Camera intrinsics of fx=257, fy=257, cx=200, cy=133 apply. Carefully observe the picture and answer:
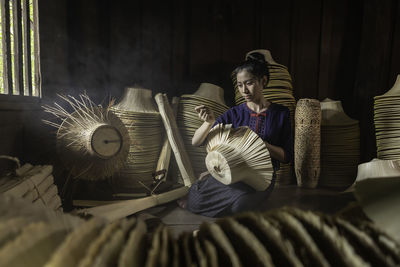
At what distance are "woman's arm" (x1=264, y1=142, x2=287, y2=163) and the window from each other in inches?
94.3

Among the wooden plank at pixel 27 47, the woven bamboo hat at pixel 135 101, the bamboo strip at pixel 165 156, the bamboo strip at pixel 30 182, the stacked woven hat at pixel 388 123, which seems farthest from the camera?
the bamboo strip at pixel 165 156

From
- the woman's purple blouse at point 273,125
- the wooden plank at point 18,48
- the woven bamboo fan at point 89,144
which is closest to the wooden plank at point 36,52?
the wooden plank at point 18,48

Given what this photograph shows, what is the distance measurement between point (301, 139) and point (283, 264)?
3.39 metres

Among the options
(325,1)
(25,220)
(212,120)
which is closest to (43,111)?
(212,120)

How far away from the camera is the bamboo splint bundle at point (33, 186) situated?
142cm

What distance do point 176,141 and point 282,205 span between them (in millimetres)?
1532

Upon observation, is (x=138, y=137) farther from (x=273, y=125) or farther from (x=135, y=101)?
(x=273, y=125)

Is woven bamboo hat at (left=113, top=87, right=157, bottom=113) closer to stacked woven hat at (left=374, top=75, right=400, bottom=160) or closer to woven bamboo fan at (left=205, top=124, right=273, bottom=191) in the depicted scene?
woven bamboo fan at (left=205, top=124, right=273, bottom=191)

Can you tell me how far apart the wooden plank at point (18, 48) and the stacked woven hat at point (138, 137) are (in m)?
0.99

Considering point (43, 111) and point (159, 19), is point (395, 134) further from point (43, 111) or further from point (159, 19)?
point (43, 111)

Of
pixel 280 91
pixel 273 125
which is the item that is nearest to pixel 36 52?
pixel 273 125

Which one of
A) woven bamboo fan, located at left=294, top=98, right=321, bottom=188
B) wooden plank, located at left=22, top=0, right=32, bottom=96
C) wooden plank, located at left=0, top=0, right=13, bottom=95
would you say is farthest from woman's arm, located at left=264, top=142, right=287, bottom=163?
wooden plank, located at left=22, top=0, right=32, bottom=96

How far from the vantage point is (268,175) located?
2.25 metres

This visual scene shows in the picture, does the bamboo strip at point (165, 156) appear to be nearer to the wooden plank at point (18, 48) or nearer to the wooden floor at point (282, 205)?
the wooden floor at point (282, 205)
